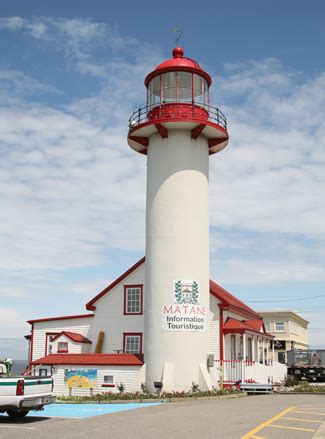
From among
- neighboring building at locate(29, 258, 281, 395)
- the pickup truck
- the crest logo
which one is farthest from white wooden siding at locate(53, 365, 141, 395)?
the pickup truck

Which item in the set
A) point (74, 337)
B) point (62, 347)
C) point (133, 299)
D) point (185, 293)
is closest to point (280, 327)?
point (133, 299)

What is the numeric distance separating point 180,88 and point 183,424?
57.4 feet

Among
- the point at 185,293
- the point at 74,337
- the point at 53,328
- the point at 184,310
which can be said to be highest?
the point at 185,293

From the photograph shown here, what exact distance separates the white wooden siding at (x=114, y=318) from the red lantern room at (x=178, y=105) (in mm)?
7941

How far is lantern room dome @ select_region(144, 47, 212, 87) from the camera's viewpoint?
2736 cm

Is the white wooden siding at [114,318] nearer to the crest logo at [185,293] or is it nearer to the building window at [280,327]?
the crest logo at [185,293]

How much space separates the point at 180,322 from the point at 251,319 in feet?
37.4

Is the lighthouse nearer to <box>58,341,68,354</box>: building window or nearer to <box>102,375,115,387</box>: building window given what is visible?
<box>102,375,115,387</box>: building window

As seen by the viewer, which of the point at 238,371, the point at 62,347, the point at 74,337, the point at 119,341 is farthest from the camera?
the point at 62,347

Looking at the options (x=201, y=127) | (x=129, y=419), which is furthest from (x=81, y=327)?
(x=129, y=419)

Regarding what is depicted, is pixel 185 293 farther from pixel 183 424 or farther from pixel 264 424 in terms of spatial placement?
pixel 264 424

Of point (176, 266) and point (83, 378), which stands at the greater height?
point (176, 266)

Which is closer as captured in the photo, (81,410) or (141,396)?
(81,410)

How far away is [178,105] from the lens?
27.1 metres
